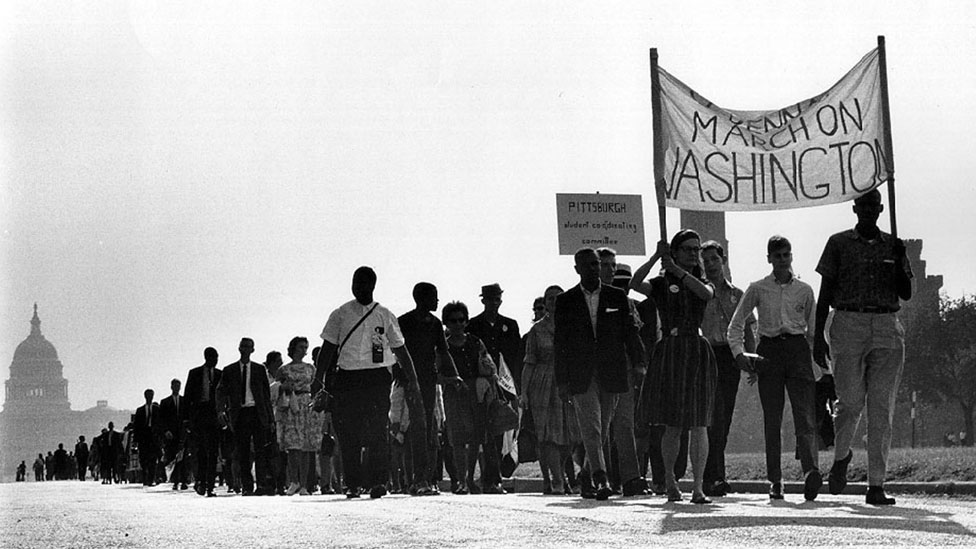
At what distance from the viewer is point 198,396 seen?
21250 millimetres

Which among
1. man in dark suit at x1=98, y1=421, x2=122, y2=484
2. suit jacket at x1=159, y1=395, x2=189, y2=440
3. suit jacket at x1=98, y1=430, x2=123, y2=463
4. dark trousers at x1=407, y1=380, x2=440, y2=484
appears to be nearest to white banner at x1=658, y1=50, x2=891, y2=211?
dark trousers at x1=407, y1=380, x2=440, y2=484

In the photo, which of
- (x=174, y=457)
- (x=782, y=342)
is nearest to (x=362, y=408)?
(x=782, y=342)

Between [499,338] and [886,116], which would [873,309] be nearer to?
[886,116]

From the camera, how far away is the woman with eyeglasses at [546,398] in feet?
48.9

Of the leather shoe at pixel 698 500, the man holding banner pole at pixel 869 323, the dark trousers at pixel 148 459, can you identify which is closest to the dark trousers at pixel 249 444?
the leather shoe at pixel 698 500

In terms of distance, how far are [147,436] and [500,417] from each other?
50.9 ft

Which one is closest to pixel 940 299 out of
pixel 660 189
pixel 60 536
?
pixel 660 189

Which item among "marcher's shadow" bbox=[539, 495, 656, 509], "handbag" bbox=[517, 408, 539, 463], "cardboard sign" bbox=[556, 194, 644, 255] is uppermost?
"cardboard sign" bbox=[556, 194, 644, 255]

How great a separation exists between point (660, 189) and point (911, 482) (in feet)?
12.2

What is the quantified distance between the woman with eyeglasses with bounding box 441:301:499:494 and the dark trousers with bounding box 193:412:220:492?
530 centimetres

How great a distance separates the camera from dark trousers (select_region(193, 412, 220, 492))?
69.2ft

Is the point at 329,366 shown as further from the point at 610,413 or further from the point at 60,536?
the point at 60,536

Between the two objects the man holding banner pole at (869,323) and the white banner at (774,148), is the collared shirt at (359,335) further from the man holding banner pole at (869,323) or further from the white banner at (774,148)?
the man holding banner pole at (869,323)

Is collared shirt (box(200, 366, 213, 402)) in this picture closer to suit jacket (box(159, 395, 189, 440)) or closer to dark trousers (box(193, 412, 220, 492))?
dark trousers (box(193, 412, 220, 492))
